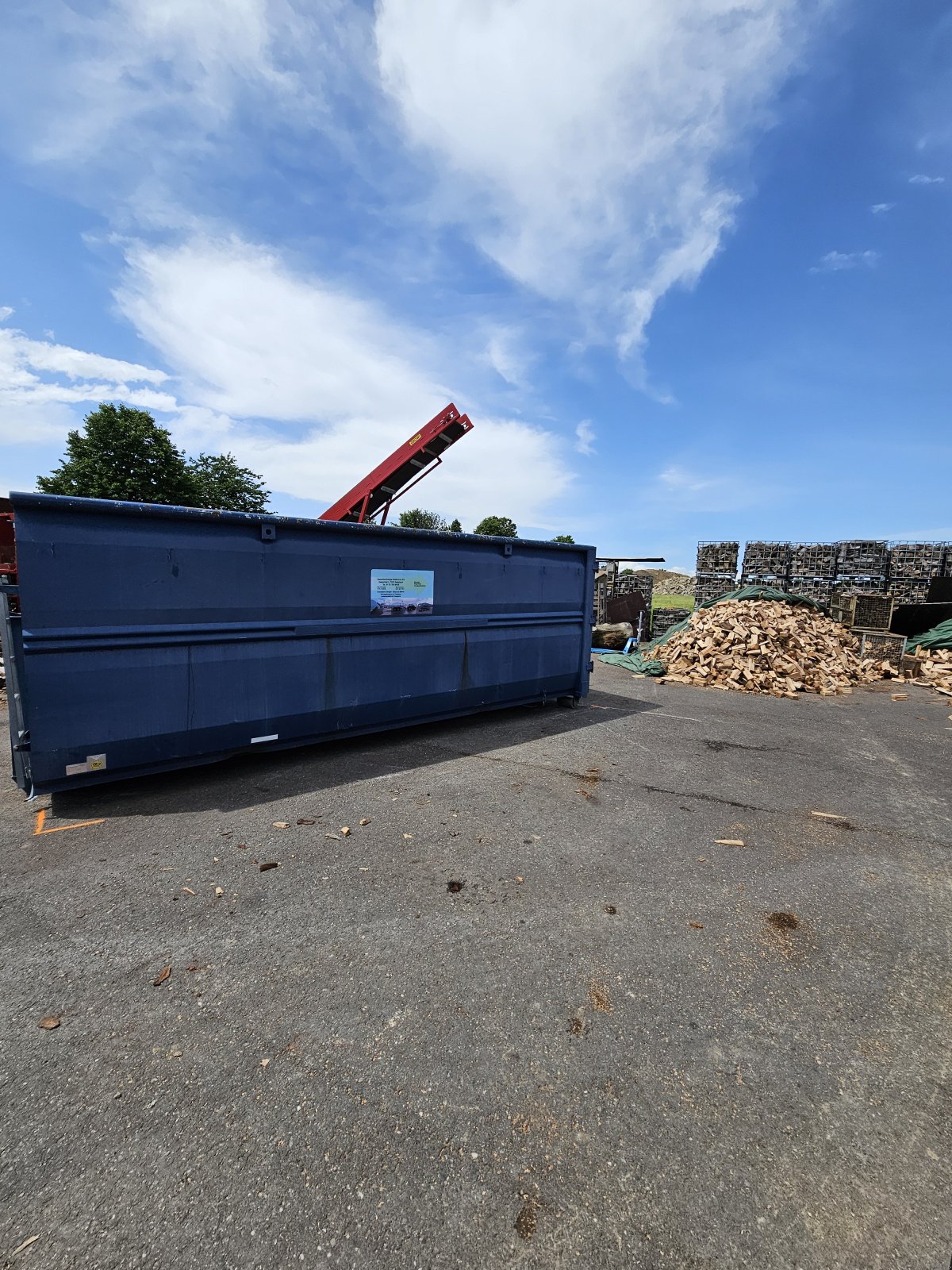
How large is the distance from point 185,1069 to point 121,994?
0.58 metres

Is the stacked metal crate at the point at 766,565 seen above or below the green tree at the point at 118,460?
below

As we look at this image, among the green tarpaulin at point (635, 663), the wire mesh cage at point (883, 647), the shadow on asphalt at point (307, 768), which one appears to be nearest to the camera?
the shadow on asphalt at point (307, 768)

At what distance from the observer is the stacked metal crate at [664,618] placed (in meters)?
15.6

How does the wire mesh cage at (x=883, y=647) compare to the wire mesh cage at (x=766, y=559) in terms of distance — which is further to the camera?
the wire mesh cage at (x=766, y=559)

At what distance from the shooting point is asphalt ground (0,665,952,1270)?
4.96 feet

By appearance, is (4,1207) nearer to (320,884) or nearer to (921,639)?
(320,884)

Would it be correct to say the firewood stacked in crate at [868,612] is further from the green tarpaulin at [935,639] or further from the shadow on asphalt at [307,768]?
the shadow on asphalt at [307,768]

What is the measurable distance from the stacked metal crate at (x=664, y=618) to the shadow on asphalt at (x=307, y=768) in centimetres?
926

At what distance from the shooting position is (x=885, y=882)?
3.35m

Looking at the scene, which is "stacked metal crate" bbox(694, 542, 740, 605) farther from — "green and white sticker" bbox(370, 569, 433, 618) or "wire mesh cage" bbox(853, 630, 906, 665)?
"green and white sticker" bbox(370, 569, 433, 618)

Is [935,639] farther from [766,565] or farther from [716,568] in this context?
[716,568]

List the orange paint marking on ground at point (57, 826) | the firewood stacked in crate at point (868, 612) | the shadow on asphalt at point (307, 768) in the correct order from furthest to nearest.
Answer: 1. the firewood stacked in crate at point (868, 612)
2. the shadow on asphalt at point (307, 768)
3. the orange paint marking on ground at point (57, 826)

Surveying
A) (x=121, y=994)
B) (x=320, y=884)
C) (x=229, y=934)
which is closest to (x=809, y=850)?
(x=320, y=884)

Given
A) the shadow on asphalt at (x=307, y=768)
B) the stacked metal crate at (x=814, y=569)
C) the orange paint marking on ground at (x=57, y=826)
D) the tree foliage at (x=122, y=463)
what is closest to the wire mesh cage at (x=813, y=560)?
the stacked metal crate at (x=814, y=569)
